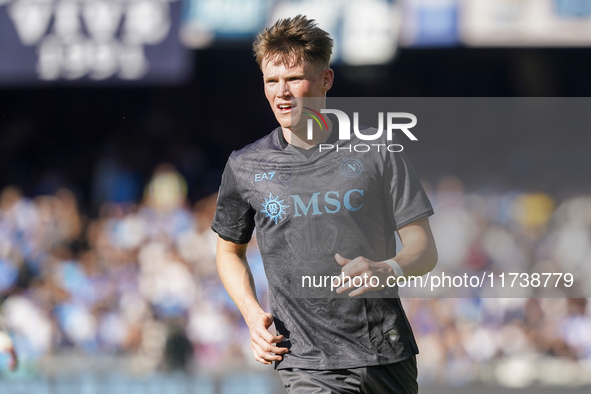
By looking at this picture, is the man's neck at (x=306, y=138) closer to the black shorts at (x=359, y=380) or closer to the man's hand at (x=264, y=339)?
the man's hand at (x=264, y=339)

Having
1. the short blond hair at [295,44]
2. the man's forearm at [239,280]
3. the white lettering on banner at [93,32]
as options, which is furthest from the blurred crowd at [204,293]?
the short blond hair at [295,44]

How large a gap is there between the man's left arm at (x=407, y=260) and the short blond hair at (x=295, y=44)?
666 mm

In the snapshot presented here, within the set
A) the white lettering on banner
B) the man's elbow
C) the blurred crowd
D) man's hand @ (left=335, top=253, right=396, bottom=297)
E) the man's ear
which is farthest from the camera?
the white lettering on banner

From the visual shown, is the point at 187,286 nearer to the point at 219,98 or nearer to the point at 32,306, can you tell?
the point at 32,306

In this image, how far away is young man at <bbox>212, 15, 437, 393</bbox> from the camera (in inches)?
93.7

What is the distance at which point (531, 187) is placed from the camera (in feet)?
22.3

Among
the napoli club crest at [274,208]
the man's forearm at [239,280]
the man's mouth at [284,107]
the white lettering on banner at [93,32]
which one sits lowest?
the man's forearm at [239,280]

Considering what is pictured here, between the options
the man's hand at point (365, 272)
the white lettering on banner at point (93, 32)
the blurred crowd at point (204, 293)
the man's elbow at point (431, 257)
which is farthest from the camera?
the white lettering on banner at point (93, 32)

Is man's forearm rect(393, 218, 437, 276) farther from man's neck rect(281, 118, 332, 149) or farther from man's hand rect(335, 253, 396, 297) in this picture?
man's neck rect(281, 118, 332, 149)

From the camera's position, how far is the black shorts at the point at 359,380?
2.37m

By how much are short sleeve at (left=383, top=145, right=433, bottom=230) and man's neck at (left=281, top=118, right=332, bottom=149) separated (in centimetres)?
26

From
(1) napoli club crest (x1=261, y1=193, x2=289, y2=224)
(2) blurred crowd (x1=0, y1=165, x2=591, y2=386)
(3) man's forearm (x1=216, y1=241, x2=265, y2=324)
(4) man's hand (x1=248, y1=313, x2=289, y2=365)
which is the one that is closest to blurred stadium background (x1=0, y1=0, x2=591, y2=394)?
(2) blurred crowd (x1=0, y1=165, x2=591, y2=386)

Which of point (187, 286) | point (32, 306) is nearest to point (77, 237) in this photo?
point (32, 306)

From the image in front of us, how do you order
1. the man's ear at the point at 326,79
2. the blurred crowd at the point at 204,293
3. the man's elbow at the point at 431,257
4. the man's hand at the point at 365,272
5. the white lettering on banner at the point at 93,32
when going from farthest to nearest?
the white lettering on banner at the point at 93,32 < the blurred crowd at the point at 204,293 < the man's ear at the point at 326,79 < the man's elbow at the point at 431,257 < the man's hand at the point at 365,272
